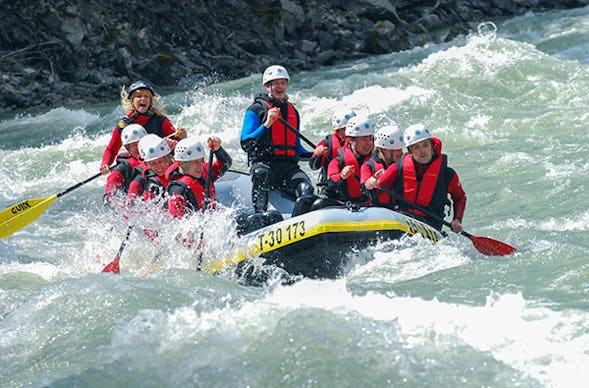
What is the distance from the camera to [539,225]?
9117mm

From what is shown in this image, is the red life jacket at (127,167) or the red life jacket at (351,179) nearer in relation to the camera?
the red life jacket at (351,179)

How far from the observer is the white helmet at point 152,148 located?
8.34 metres

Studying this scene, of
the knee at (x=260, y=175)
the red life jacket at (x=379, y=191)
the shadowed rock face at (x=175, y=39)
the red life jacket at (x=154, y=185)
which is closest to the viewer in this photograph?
the red life jacket at (x=154, y=185)

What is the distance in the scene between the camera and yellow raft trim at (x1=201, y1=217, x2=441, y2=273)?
7590mm

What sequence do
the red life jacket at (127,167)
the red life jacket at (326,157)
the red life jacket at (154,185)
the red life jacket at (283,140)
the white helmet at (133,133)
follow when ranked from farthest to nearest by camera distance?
the red life jacket at (127,167) → the white helmet at (133,133) → the red life jacket at (283,140) → the red life jacket at (326,157) → the red life jacket at (154,185)

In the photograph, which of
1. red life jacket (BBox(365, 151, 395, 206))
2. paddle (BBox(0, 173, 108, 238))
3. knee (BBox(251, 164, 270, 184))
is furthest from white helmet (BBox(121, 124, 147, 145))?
red life jacket (BBox(365, 151, 395, 206))

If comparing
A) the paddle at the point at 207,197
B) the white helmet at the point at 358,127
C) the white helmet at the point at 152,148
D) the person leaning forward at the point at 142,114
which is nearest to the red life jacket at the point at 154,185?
the white helmet at the point at 152,148

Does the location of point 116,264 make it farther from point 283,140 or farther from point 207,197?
point 283,140

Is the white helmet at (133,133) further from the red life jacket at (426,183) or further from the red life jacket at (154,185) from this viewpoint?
the red life jacket at (426,183)

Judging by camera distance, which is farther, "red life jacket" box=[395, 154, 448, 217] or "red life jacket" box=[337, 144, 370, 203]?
"red life jacket" box=[337, 144, 370, 203]

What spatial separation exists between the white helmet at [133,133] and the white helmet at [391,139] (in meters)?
2.26

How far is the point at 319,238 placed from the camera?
7.57m

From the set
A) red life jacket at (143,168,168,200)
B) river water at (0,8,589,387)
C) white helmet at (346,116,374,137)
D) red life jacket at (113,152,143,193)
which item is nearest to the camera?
river water at (0,8,589,387)

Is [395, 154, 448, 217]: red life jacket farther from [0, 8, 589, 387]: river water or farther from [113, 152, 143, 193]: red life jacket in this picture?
[113, 152, 143, 193]: red life jacket
